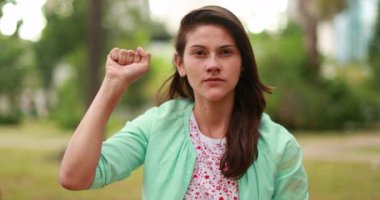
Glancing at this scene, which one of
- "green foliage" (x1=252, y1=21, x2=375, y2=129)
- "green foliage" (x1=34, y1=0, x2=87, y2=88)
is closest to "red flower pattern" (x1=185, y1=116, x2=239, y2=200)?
"green foliage" (x1=252, y1=21, x2=375, y2=129)

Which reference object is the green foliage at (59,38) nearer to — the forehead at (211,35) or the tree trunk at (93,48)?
the tree trunk at (93,48)

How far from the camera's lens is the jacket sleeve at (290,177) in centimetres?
196

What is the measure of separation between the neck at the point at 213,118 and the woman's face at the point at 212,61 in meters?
0.08

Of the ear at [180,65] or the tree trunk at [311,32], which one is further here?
the tree trunk at [311,32]

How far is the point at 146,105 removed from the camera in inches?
890

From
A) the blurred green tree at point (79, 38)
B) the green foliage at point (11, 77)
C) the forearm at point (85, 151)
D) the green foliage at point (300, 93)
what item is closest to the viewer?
the forearm at point (85, 151)

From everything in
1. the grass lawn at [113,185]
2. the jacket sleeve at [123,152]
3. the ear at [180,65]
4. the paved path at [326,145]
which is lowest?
the paved path at [326,145]

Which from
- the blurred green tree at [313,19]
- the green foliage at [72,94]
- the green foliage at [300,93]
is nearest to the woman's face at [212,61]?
the green foliage at [300,93]

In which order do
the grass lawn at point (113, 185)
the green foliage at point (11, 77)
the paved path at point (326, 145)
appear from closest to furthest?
the grass lawn at point (113, 185), the paved path at point (326, 145), the green foliage at point (11, 77)

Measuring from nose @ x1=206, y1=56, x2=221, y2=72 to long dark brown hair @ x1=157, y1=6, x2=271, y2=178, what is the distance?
101 millimetres

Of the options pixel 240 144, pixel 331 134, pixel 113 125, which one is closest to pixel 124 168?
pixel 240 144

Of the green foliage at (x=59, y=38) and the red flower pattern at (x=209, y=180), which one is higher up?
the red flower pattern at (x=209, y=180)

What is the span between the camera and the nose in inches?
75.2

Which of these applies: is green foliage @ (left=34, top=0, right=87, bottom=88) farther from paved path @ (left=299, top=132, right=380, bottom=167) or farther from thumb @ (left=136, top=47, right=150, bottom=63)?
thumb @ (left=136, top=47, right=150, bottom=63)
